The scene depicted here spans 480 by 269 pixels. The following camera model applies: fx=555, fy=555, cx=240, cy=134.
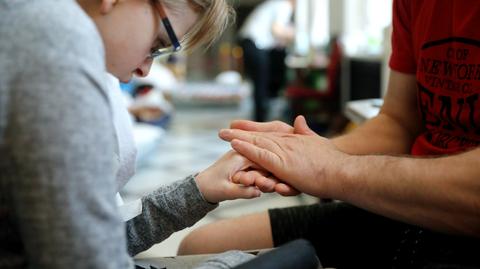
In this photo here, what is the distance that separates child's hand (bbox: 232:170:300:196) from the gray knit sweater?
0.44m

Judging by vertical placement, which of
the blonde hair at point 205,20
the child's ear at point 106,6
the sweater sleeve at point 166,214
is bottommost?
the sweater sleeve at point 166,214

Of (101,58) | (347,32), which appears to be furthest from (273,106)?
(101,58)

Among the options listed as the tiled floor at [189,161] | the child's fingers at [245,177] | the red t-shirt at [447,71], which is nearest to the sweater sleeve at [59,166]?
the child's fingers at [245,177]

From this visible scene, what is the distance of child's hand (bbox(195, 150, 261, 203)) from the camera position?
101 cm

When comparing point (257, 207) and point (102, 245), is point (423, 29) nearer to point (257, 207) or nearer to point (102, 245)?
point (102, 245)

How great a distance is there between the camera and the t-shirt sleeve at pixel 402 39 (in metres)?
1.28

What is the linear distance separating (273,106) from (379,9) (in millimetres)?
2242

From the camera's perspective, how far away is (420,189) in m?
0.91

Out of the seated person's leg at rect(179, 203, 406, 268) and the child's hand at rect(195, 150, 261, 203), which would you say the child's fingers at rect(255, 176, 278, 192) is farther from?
the seated person's leg at rect(179, 203, 406, 268)

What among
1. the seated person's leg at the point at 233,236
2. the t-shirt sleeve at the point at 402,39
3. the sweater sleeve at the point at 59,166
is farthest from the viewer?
the t-shirt sleeve at the point at 402,39

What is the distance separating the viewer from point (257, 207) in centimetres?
310

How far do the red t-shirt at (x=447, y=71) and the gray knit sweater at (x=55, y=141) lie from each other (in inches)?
28.3

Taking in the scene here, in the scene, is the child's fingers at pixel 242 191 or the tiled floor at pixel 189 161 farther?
the tiled floor at pixel 189 161

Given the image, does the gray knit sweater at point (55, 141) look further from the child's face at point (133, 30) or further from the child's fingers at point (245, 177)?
the child's fingers at point (245, 177)
